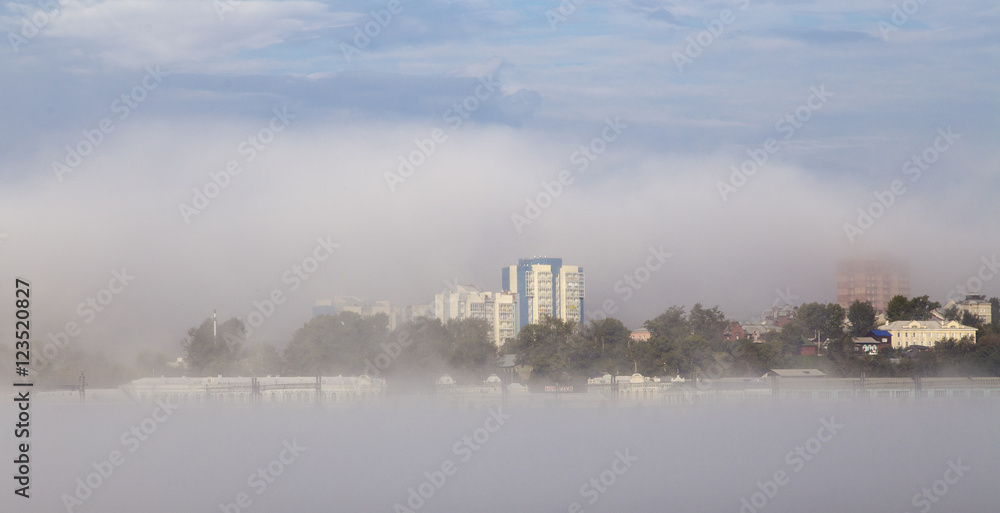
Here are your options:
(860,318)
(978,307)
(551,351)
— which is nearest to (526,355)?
(551,351)

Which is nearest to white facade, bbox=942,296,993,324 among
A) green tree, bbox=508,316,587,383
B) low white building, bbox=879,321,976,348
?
low white building, bbox=879,321,976,348

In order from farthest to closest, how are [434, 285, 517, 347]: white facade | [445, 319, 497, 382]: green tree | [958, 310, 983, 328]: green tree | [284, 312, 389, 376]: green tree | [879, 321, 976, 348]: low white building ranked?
[434, 285, 517, 347]: white facade
[958, 310, 983, 328]: green tree
[879, 321, 976, 348]: low white building
[445, 319, 497, 382]: green tree
[284, 312, 389, 376]: green tree

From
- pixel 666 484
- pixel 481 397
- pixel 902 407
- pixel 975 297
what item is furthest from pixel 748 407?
pixel 975 297

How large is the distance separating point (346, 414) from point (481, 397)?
40.9 ft

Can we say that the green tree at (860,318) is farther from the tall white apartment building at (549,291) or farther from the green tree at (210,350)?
the green tree at (210,350)

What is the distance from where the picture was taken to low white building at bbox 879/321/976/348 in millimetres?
65375

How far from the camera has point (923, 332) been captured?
6656 centimetres

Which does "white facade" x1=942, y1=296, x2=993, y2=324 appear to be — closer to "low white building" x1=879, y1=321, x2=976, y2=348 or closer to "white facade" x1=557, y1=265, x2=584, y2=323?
"low white building" x1=879, y1=321, x2=976, y2=348

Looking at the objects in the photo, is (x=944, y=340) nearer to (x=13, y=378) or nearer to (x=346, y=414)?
(x=346, y=414)

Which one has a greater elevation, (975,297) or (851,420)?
(975,297)

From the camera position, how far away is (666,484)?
22.8m

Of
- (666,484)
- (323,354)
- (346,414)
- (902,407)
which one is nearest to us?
(666,484)

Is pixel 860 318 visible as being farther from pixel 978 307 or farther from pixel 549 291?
pixel 549 291

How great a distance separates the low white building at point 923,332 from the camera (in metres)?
65.4
